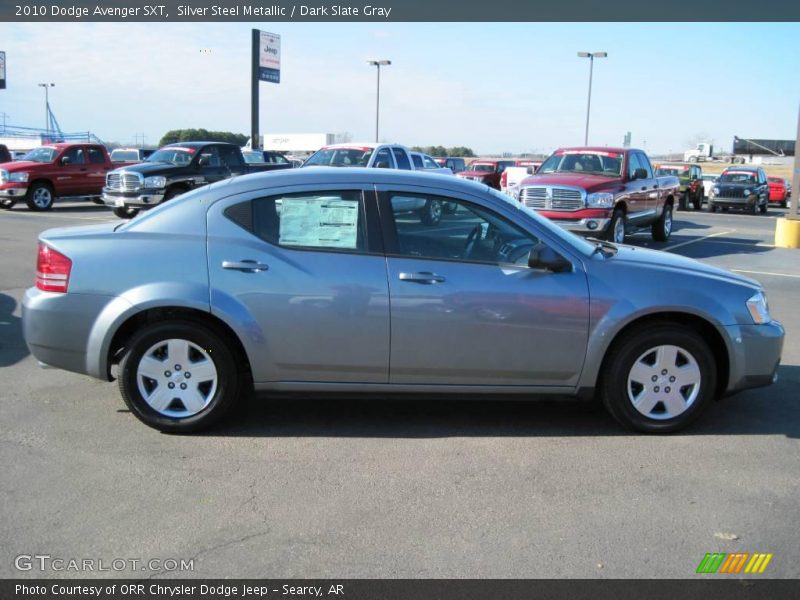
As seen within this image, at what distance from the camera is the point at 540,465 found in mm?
4398

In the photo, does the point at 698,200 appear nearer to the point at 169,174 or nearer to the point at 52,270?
the point at 169,174

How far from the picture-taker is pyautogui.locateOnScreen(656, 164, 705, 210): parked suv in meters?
29.9

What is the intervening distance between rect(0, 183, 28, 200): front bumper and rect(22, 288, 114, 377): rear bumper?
1837cm

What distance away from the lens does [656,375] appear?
4.84m

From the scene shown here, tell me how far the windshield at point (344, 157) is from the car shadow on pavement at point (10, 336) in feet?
30.4

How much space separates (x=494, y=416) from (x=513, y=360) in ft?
2.15

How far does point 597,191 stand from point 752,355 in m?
8.99

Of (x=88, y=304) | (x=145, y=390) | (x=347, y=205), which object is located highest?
(x=347, y=205)

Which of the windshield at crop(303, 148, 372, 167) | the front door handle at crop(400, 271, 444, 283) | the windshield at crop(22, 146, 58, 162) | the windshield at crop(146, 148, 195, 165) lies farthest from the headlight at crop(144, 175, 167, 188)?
the front door handle at crop(400, 271, 444, 283)

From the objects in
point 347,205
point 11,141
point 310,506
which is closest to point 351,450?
point 310,506

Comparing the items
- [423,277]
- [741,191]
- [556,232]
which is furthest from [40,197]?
[741,191]

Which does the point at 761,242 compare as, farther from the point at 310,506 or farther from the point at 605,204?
the point at 310,506

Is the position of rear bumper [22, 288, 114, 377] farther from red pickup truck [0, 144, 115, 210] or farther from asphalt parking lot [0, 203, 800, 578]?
red pickup truck [0, 144, 115, 210]

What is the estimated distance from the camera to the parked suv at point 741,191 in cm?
2884
